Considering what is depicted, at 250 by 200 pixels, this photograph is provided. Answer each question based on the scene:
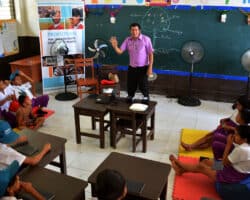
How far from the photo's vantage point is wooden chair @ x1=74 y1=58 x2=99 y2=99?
17.1 feet

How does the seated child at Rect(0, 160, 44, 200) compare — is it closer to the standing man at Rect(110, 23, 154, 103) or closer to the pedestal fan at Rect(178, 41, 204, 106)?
the standing man at Rect(110, 23, 154, 103)

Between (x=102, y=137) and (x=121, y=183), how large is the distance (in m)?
2.02

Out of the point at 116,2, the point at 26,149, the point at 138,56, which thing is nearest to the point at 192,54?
the point at 138,56

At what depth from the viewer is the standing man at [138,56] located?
4098 mm

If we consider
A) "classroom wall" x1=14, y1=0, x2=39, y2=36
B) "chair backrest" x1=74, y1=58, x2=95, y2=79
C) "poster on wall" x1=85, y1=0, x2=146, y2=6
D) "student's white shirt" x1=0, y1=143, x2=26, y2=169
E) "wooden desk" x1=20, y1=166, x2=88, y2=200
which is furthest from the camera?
"classroom wall" x1=14, y1=0, x2=39, y2=36

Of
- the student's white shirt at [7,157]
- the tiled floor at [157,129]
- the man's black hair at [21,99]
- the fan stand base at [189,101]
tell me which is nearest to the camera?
the student's white shirt at [7,157]

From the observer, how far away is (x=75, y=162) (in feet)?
10.6

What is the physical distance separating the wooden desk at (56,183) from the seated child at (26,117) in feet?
6.48

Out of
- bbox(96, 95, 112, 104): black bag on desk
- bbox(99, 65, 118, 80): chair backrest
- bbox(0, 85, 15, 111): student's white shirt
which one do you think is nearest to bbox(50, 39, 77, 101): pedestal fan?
bbox(99, 65, 118, 80): chair backrest

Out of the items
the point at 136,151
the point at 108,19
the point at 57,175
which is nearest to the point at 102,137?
the point at 136,151

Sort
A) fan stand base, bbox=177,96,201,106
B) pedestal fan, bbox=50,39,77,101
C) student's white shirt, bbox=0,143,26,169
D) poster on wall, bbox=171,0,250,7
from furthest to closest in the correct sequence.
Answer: pedestal fan, bbox=50,39,77,101 → fan stand base, bbox=177,96,201,106 → poster on wall, bbox=171,0,250,7 → student's white shirt, bbox=0,143,26,169

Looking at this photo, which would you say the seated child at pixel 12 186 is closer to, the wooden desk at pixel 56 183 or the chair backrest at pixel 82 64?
the wooden desk at pixel 56 183

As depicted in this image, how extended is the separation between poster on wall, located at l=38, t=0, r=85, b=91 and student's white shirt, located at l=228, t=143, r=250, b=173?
12.7 feet

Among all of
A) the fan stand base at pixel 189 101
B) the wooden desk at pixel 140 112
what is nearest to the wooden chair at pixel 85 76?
the fan stand base at pixel 189 101
